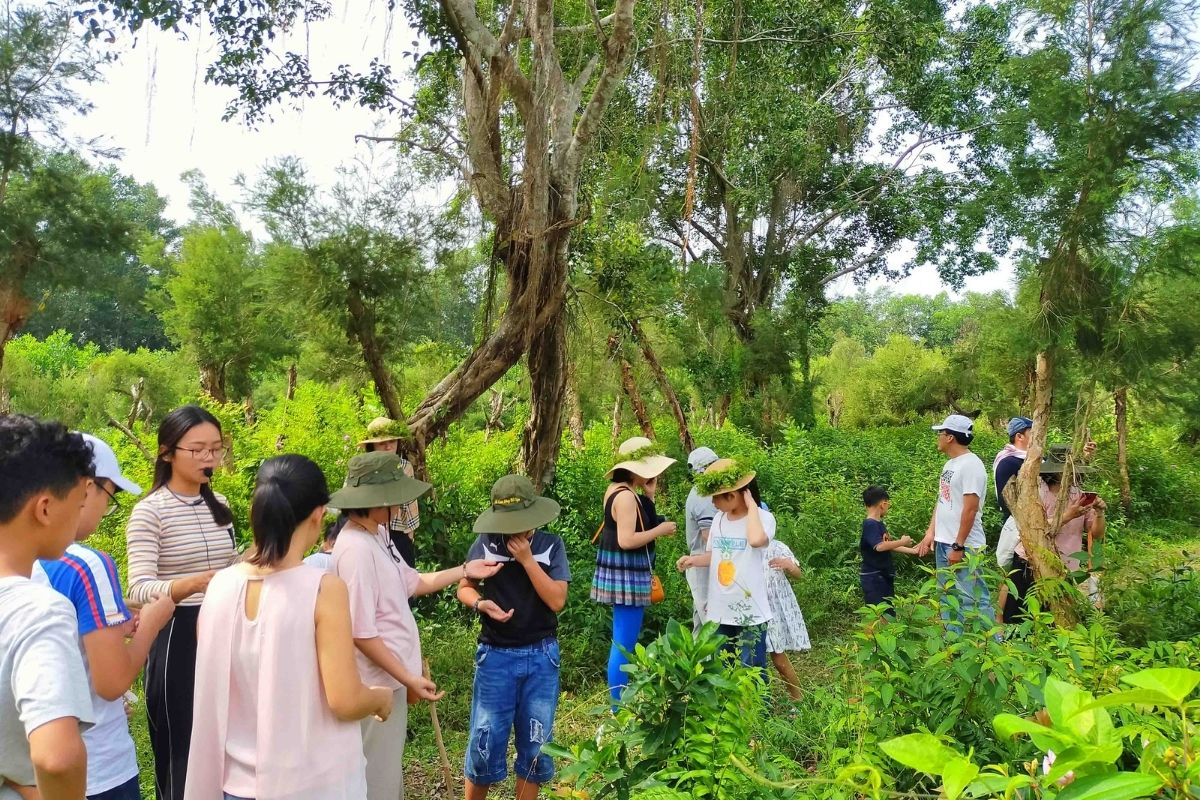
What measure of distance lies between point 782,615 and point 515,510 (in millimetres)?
1975

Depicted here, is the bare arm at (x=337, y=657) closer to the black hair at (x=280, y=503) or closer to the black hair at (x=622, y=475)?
the black hair at (x=280, y=503)

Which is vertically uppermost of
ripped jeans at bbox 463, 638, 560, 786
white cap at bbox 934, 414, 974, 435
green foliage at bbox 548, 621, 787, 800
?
white cap at bbox 934, 414, 974, 435

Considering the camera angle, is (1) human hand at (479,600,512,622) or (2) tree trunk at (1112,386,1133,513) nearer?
(1) human hand at (479,600,512,622)

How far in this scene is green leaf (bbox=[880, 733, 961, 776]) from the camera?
2.97 feet

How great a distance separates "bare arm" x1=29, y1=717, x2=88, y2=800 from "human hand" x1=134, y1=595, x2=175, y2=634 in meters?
0.73

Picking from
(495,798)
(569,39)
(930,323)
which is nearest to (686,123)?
(569,39)

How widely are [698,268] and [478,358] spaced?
32.8 feet

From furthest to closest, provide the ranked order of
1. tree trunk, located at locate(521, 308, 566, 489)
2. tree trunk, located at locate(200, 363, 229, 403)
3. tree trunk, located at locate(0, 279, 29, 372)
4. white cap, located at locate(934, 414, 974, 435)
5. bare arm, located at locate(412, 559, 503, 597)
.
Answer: tree trunk, located at locate(200, 363, 229, 403) < tree trunk, located at locate(0, 279, 29, 372) < tree trunk, located at locate(521, 308, 566, 489) < white cap, located at locate(934, 414, 974, 435) < bare arm, located at locate(412, 559, 503, 597)

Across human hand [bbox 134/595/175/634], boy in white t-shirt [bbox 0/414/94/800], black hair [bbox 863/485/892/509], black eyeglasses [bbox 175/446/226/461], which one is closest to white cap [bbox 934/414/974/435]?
black hair [bbox 863/485/892/509]

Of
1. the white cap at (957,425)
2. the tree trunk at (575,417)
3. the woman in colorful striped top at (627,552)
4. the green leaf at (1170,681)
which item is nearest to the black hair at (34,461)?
the green leaf at (1170,681)

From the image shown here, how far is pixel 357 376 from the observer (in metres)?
9.34

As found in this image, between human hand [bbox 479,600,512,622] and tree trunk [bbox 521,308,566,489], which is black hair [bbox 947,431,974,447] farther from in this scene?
human hand [bbox 479,600,512,622]

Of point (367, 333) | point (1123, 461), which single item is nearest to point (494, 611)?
point (367, 333)

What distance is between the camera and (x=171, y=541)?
8.73ft
